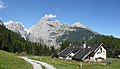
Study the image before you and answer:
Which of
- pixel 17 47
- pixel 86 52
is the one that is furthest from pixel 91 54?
pixel 17 47

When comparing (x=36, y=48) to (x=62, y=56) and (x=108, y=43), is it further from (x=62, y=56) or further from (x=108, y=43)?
(x=62, y=56)

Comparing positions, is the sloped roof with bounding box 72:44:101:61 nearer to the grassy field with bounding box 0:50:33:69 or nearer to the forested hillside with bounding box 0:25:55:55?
the grassy field with bounding box 0:50:33:69

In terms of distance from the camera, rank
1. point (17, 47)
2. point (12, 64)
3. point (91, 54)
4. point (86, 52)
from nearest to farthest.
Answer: point (12, 64)
point (86, 52)
point (91, 54)
point (17, 47)

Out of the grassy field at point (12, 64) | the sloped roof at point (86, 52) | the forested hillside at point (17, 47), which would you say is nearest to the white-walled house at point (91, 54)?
the sloped roof at point (86, 52)

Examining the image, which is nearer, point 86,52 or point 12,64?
point 12,64

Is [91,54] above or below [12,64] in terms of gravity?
above

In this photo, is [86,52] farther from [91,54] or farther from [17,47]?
[17,47]

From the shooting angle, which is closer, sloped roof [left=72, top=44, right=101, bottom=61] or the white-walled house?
sloped roof [left=72, top=44, right=101, bottom=61]

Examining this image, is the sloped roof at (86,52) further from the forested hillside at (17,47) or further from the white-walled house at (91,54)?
the forested hillside at (17,47)

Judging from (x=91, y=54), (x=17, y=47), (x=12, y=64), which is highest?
(x=17, y=47)

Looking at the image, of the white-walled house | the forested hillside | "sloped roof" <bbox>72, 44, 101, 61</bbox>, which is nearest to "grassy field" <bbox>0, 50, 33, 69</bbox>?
"sloped roof" <bbox>72, 44, 101, 61</bbox>

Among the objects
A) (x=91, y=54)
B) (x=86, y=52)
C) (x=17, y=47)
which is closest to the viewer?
(x=86, y=52)

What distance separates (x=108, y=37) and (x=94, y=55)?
6525 cm

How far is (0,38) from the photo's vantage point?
438 feet
